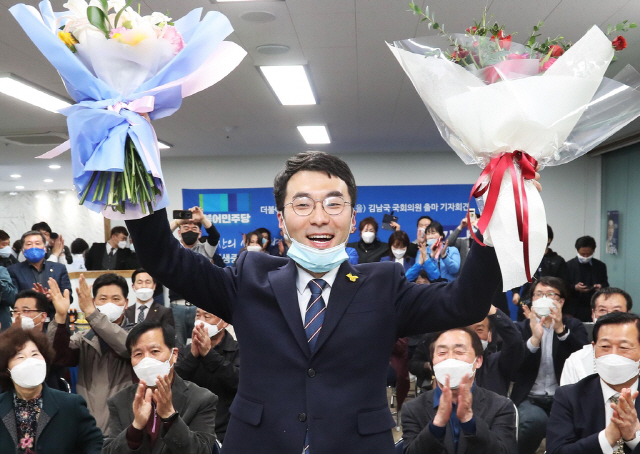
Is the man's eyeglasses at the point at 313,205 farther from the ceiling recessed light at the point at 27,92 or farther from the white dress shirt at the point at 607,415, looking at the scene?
the ceiling recessed light at the point at 27,92

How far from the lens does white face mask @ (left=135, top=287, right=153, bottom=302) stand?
396 cm

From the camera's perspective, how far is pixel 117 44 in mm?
1038

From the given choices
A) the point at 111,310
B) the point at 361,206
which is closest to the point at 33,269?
the point at 111,310

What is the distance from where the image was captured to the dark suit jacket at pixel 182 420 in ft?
7.17

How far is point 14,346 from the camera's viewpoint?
2.48 m

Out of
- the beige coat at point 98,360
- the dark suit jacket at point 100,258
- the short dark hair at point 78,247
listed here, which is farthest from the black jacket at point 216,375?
the short dark hair at point 78,247

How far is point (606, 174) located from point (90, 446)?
8663mm

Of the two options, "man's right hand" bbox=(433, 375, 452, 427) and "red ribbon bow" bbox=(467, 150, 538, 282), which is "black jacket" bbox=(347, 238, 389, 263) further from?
"red ribbon bow" bbox=(467, 150, 538, 282)

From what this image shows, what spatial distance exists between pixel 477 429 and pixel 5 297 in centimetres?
394

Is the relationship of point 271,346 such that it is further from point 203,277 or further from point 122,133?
point 122,133

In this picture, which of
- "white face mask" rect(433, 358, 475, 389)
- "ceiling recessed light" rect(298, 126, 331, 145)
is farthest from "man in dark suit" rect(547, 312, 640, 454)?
"ceiling recessed light" rect(298, 126, 331, 145)

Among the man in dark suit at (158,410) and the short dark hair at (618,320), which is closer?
the man in dark suit at (158,410)

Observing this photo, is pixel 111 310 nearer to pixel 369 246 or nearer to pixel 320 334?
pixel 320 334

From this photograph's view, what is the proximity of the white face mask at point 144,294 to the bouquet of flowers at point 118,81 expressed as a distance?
303 centimetres
